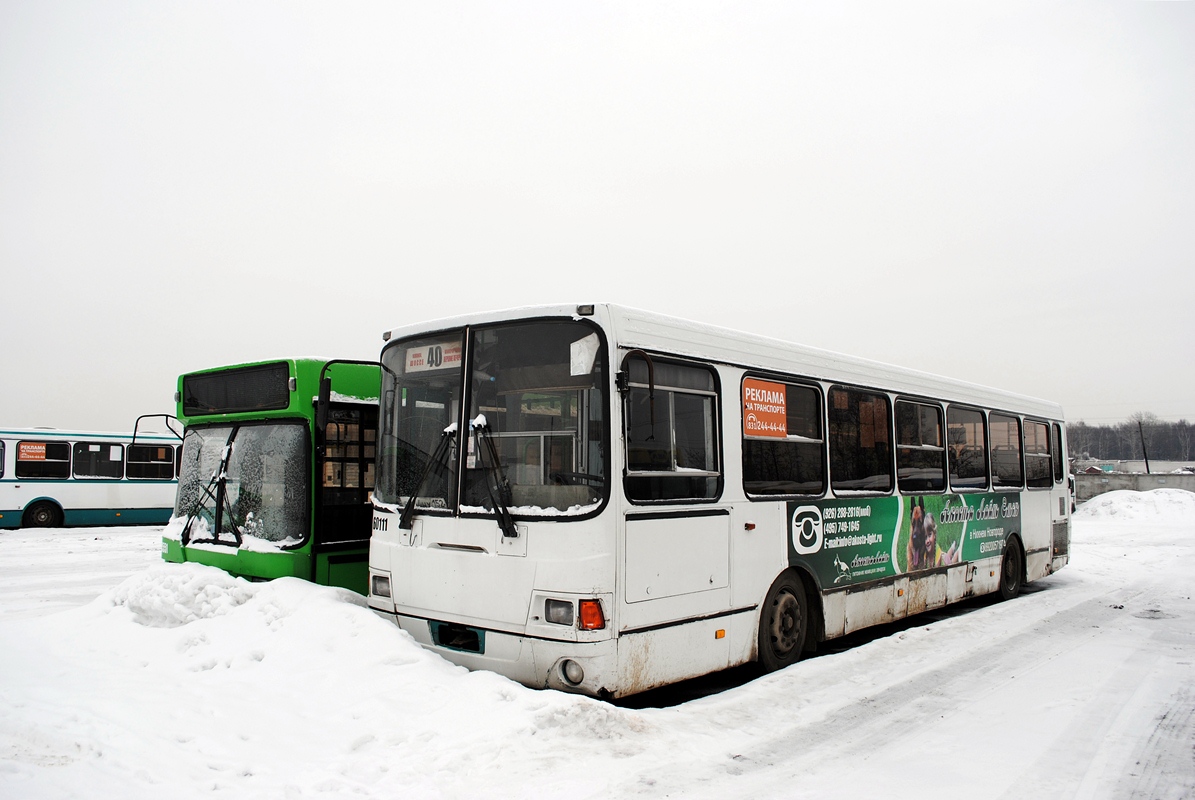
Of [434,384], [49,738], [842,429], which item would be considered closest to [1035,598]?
[842,429]

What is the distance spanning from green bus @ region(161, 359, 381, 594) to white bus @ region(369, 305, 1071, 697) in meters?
1.31

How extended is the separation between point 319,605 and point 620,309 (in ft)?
11.4

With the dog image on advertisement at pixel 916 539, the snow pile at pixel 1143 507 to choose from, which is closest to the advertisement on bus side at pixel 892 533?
the dog image on advertisement at pixel 916 539

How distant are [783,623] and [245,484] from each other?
18.0ft

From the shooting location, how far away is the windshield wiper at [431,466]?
252 inches

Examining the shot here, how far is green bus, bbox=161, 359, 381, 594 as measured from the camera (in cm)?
802

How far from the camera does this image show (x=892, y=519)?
9297mm

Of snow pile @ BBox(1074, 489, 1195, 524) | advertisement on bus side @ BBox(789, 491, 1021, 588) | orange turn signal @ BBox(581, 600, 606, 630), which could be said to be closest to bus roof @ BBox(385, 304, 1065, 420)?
advertisement on bus side @ BBox(789, 491, 1021, 588)

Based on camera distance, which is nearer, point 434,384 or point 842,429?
point 434,384

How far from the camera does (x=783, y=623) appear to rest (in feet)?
25.0

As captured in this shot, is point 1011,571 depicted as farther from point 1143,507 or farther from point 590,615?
point 1143,507

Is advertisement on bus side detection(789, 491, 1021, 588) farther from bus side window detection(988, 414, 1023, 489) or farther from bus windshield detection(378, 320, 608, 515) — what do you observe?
bus windshield detection(378, 320, 608, 515)

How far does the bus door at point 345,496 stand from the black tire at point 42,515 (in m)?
19.3

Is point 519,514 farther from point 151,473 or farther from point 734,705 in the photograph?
point 151,473
